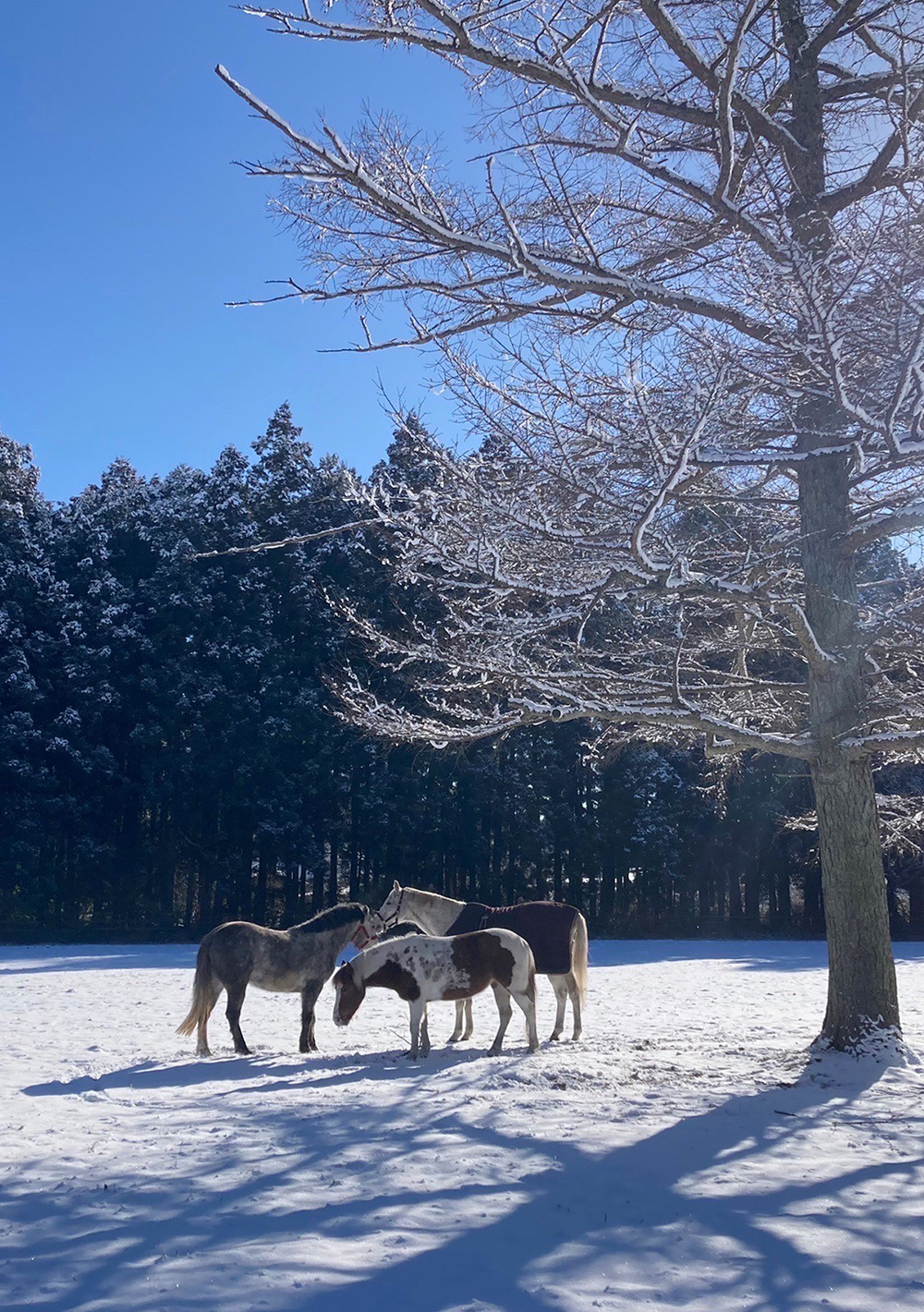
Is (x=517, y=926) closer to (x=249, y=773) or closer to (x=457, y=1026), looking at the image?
(x=457, y=1026)

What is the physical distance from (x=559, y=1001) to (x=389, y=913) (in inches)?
74.9

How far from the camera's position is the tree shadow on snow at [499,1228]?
3.72 meters

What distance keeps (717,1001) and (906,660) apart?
6639mm

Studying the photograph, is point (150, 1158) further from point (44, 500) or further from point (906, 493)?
point (44, 500)

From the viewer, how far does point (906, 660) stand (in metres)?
9.29

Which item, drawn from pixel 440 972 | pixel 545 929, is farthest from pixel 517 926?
A: pixel 440 972

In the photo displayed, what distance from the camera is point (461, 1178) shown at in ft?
16.7

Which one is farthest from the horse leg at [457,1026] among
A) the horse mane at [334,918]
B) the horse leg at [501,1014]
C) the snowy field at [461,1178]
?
the horse mane at [334,918]

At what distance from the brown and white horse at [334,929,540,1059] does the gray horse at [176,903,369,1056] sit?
0.86 m

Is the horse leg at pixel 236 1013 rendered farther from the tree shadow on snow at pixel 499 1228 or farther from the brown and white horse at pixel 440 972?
the tree shadow on snow at pixel 499 1228

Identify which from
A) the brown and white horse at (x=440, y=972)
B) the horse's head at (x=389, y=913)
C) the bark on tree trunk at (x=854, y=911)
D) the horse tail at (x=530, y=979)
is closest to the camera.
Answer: the bark on tree trunk at (x=854, y=911)

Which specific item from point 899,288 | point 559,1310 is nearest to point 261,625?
point 899,288

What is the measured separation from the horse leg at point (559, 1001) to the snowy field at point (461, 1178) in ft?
0.99

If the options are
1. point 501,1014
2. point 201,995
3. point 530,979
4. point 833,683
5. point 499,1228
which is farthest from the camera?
point 201,995
